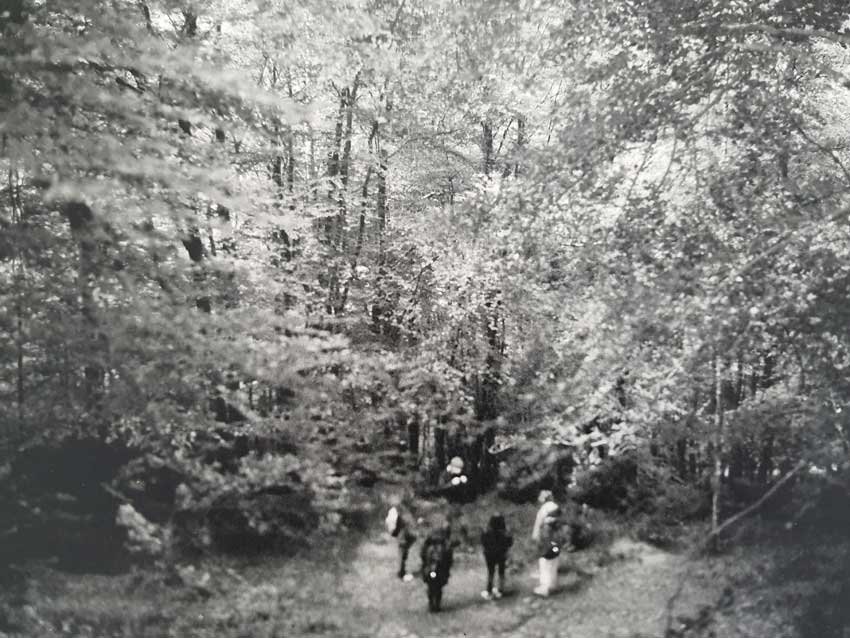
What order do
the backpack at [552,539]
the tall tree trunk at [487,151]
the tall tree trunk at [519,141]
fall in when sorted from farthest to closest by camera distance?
the tall tree trunk at [487,151], the tall tree trunk at [519,141], the backpack at [552,539]

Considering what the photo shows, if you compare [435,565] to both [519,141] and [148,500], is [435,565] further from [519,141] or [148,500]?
[519,141]

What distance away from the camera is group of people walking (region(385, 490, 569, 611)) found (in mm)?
4320

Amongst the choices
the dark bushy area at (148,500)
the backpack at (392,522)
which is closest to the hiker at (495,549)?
the backpack at (392,522)

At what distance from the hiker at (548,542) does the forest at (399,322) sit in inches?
6.9

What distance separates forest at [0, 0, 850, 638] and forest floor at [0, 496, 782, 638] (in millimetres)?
22

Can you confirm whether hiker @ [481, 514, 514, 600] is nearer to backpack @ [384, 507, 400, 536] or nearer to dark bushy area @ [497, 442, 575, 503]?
dark bushy area @ [497, 442, 575, 503]

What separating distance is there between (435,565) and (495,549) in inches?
22.2

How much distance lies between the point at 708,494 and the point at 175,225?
404 cm

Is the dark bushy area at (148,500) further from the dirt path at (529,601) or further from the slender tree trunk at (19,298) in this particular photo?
the dirt path at (529,601)

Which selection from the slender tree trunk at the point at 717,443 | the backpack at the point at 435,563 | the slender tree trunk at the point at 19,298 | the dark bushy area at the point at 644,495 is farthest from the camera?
the dark bushy area at the point at 644,495

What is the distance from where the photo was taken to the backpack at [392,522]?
4.45m

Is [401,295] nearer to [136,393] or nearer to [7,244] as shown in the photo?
[136,393]

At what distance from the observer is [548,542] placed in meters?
4.68

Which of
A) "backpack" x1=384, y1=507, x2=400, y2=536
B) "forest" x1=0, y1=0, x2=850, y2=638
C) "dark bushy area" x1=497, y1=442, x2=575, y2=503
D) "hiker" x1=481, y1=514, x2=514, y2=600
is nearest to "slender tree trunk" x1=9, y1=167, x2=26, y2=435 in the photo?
"forest" x1=0, y1=0, x2=850, y2=638
